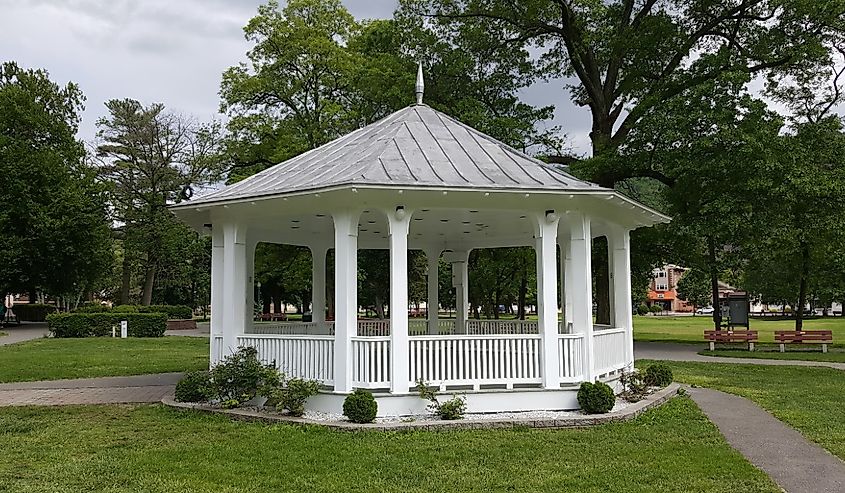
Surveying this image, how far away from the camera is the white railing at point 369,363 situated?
9.50 meters

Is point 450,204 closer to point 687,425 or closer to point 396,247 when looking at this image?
point 396,247

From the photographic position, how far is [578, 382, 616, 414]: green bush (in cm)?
941

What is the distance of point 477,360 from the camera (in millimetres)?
9695

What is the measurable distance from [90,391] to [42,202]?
28.4 m

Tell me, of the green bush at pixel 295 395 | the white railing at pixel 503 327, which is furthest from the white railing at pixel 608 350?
the green bush at pixel 295 395

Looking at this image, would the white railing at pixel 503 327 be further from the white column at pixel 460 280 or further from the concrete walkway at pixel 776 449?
the concrete walkway at pixel 776 449

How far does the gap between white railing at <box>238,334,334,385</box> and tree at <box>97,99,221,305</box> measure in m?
29.7

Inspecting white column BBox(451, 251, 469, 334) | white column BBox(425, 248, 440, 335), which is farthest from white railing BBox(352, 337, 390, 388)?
white column BBox(451, 251, 469, 334)

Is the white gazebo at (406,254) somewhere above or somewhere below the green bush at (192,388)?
above

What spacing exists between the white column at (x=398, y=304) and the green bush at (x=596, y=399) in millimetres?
2386

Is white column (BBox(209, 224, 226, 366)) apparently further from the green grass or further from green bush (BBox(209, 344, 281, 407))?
the green grass

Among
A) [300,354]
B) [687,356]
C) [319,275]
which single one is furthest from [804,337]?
[300,354]

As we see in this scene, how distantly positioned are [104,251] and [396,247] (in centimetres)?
3346

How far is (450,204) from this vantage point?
9.86 meters
